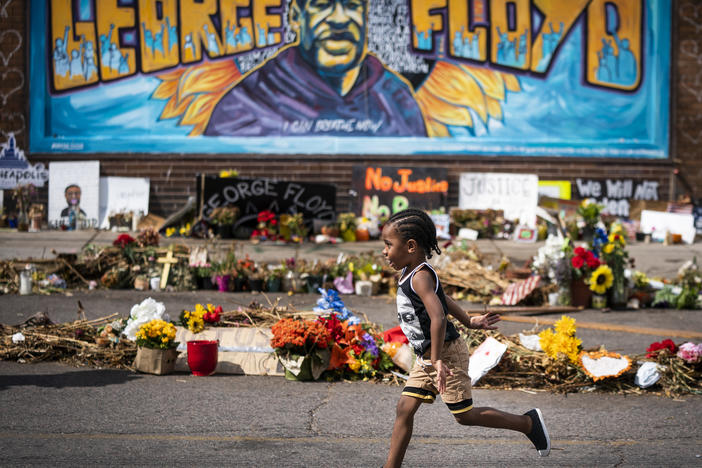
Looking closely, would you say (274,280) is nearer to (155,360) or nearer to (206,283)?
(206,283)

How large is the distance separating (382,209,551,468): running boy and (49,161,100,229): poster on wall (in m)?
15.8

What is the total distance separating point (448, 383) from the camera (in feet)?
14.0

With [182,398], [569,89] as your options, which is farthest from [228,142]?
[182,398]

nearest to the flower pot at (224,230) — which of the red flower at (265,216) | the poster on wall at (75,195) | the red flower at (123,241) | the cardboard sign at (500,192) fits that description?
the red flower at (265,216)

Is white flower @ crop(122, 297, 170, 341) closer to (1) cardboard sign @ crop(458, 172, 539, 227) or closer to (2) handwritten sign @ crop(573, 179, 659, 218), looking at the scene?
→ (1) cardboard sign @ crop(458, 172, 539, 227)

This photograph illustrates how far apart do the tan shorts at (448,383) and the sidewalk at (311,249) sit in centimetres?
880

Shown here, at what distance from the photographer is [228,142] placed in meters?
19.0

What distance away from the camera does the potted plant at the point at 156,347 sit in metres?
6.62

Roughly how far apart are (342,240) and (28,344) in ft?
31.6

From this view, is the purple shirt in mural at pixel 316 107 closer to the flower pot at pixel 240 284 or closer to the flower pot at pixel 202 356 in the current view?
the flower pot at pixel 240 284

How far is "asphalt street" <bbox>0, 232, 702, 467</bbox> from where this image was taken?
15.3ft

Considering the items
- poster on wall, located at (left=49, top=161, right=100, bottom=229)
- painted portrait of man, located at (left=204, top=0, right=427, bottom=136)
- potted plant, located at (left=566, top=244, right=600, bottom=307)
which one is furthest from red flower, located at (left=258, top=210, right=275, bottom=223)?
potted plant, located at (left=566, top=244, right=600, bottom=307)

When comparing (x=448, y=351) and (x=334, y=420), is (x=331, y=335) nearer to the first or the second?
(x=334, y=420)

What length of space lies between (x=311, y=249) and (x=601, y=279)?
246 inches
